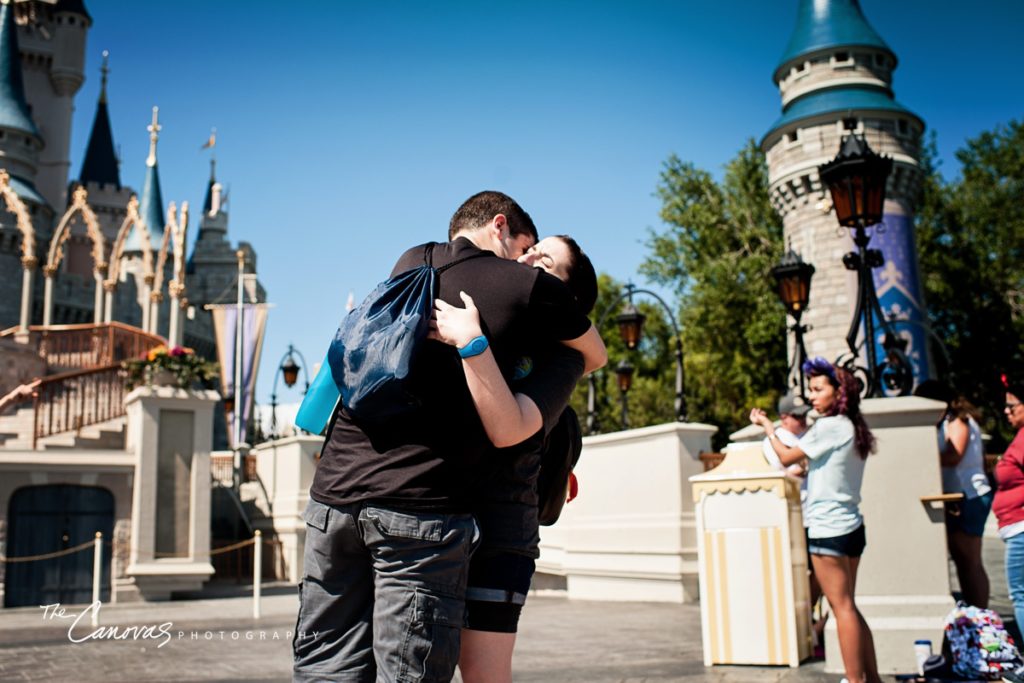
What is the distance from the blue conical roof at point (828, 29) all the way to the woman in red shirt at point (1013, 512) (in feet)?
104

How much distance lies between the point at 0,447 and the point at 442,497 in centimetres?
1500

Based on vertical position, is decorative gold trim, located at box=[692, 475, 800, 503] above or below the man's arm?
below

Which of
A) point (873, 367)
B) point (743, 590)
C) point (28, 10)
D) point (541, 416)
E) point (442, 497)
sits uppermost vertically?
point (28, 10)

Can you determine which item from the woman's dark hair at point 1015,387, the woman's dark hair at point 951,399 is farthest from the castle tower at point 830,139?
the woman's dark hair at point 1015,387

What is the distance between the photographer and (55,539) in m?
14.2

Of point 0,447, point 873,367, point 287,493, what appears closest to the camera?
point 873,367

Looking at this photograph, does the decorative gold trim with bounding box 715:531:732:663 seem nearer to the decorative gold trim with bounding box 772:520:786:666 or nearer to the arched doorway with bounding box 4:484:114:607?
the decorative gold trim with bounding box 772:520:786:666

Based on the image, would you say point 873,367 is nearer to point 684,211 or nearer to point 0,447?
point 0,447

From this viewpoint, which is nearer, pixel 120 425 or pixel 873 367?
pixel 873 367

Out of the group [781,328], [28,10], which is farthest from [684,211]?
[28,10]

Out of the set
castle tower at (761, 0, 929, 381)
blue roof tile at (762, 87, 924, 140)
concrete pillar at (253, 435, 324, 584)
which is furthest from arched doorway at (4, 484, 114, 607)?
blue roof tile at (762, 87, 924, 140)

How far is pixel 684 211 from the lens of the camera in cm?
3869

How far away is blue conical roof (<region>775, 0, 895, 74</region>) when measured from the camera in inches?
1346

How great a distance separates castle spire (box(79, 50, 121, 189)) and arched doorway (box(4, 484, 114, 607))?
51.9 m
